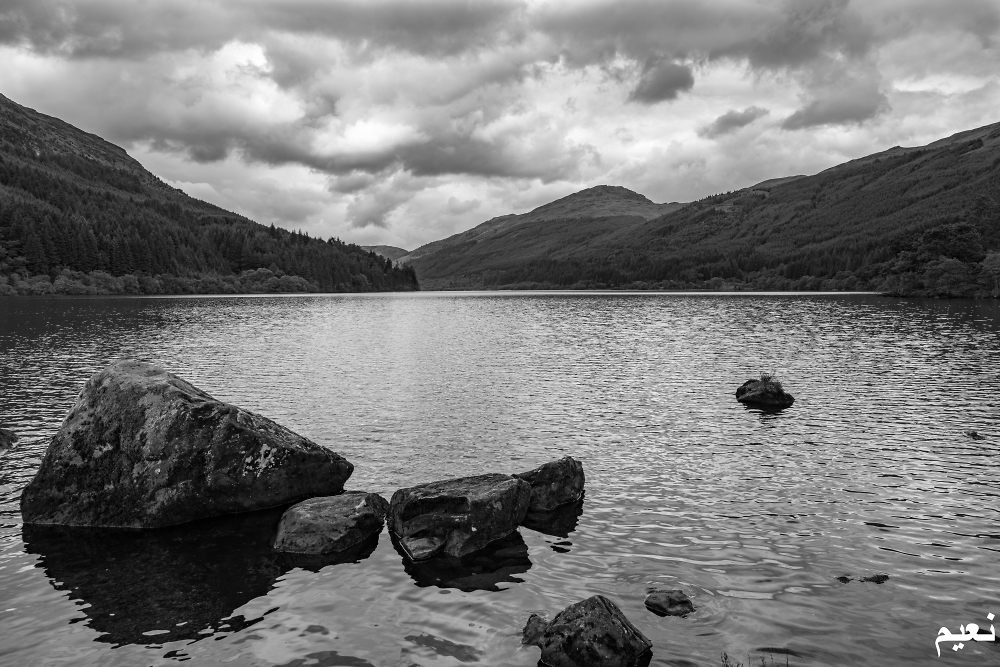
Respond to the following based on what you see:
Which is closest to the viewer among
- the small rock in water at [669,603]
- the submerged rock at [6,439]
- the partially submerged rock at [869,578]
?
the small rock in water at [669,603]

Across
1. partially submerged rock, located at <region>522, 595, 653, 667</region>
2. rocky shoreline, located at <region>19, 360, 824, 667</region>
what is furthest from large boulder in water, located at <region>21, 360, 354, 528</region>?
partially submerged rock, located at <region>522, 595, 653, 667</region>

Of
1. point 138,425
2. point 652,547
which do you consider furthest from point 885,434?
point 138,425

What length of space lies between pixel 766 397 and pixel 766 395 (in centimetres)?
12

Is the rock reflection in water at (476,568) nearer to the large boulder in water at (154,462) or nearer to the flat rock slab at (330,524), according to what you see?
the flat rock slab at (330,524)

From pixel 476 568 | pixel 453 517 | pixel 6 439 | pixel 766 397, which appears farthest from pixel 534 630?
pixel 766 397

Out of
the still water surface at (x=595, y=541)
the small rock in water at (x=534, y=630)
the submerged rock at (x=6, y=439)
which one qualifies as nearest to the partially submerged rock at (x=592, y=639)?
the small rock in water at (x=534, y=630)

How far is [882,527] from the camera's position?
18078mm

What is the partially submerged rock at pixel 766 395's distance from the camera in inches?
1451

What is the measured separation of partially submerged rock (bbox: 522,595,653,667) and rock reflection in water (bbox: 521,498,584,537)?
5.98 m

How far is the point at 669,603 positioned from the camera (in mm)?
13531

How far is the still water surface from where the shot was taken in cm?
1240

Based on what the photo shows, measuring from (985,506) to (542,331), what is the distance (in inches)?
2969

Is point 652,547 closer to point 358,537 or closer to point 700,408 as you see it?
point 358,537

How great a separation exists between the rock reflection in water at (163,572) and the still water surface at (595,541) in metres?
0.07
